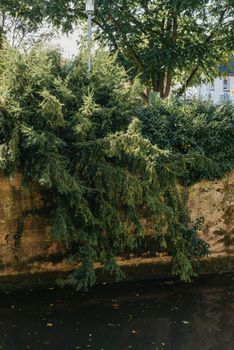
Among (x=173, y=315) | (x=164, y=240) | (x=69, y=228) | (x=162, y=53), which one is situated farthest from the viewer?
(x=162, y=53)

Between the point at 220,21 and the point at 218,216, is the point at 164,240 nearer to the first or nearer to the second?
the point at 218,216

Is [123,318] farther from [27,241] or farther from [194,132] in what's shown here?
[194,132]

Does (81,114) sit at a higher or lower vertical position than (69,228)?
higher

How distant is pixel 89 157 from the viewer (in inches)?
246

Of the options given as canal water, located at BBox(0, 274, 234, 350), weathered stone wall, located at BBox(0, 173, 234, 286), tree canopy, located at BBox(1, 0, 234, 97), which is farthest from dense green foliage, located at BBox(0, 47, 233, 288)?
tree canopy, located at BBox(1, 0, 234, 97)

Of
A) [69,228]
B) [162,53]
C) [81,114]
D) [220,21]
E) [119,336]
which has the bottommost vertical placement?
[119,336]

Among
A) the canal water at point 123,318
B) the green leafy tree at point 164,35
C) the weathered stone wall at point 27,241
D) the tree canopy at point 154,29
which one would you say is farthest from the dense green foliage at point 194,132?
the green leafy tree at point 164,35

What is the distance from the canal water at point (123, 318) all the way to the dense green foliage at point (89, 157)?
34 centimetres

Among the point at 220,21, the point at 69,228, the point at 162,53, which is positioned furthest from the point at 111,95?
the point at 220,21

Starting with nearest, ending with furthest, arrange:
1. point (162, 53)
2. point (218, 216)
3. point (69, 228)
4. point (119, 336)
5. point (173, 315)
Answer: point (119, 336)
point (173, 315)
point (69, 228)
point (218, 216)
point (162, 53)

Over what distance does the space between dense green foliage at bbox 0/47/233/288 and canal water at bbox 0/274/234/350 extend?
1.10 feet

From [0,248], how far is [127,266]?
1892mm

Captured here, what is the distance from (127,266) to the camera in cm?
731

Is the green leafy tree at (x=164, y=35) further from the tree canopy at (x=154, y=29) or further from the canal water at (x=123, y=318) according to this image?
the canal water at (x=123, y=318)
